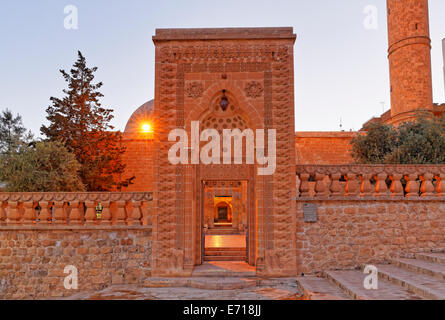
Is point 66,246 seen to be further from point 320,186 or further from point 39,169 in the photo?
point 320,186

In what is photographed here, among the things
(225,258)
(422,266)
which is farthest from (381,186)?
(225,258)

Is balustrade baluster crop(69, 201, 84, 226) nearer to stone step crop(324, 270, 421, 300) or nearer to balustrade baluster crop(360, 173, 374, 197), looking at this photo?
stone step crop(324, 270, 421, 300)

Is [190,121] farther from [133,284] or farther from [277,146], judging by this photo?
[133,284]

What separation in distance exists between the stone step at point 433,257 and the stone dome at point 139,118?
17338mm

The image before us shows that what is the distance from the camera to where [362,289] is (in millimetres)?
5145

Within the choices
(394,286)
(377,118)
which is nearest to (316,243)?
(394,286)

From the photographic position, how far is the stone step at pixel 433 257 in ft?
20.1

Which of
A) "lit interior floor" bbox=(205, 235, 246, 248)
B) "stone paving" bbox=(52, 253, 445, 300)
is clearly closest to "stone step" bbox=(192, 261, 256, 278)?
"stone paving" bbox=(52, 253, 445, 300)

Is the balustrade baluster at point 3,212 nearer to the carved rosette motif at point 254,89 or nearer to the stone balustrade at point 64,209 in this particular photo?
the stone balustrade at point 64,209

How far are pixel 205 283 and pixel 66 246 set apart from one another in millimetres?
3106

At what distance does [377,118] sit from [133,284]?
815 inches

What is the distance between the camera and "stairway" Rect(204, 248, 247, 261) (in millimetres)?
8281

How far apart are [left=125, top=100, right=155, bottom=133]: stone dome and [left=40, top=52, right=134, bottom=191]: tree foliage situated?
5.12 metres

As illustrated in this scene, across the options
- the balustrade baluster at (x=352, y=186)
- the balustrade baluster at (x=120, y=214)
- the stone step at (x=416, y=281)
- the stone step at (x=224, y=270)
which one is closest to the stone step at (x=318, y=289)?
the stone step at (x=416, y=281)
